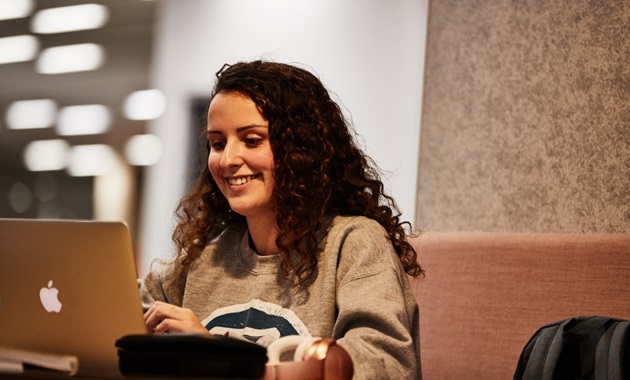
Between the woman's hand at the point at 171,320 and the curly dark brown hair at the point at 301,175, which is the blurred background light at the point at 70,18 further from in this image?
the woman's hand at the point at 171,320

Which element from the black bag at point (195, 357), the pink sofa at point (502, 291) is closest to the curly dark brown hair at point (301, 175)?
the pink sofa at point (502, 291)

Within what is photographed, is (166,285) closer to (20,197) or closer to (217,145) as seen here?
(217,145)

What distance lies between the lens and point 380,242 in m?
1.65

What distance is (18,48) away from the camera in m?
5.00

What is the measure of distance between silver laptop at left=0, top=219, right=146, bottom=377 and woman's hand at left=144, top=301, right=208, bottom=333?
20cm

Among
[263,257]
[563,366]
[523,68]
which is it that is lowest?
[563,366]

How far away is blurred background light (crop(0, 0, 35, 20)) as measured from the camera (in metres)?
4.96

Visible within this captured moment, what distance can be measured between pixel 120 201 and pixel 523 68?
9.54 feet

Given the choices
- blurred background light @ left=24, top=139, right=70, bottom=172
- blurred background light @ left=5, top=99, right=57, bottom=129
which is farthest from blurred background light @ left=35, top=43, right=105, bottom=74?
blurred background light @ left=24, top=139, right=70, bottom=172

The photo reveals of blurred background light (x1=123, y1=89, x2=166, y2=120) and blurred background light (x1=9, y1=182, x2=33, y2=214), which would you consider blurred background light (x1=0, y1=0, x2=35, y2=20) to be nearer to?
blurred background light (x1=123, y1=89, x2=166, y2=120)

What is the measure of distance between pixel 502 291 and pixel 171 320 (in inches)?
29.8

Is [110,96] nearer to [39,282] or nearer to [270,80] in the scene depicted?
[270,80]

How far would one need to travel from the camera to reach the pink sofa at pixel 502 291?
181cm

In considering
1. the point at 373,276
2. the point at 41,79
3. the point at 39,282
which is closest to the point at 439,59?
the point at 373,276
